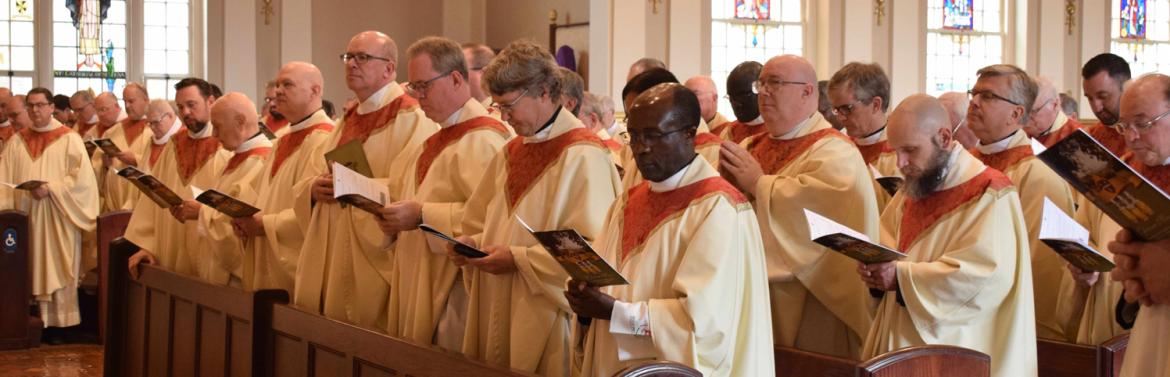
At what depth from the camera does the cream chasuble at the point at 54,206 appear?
10.2 metres

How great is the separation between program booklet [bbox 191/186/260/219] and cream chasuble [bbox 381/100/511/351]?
857mm

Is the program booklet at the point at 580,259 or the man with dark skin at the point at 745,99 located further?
the man with dark skin at the point at 745,99

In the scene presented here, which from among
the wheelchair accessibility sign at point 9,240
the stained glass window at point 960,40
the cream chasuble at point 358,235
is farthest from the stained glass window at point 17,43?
the cream chasuble at point 358,235

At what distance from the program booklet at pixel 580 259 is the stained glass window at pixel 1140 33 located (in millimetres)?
15650

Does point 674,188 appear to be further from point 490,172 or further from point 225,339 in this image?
point 225,339

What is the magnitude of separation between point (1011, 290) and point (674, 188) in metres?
1.32

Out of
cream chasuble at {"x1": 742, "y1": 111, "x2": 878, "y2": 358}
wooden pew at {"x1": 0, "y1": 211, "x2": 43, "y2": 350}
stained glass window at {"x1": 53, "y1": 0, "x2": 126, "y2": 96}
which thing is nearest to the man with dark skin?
cream chasuble at {"x1": 742, "y1": 111, "x2": 878, "y2": 358}

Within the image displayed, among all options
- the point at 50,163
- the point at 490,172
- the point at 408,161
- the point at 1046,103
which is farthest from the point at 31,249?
the point at 1046,103

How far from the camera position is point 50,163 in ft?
34.5

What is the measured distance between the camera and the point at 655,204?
3.94 metres

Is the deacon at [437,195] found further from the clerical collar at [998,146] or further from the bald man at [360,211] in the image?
the clerical collar at [998,146]

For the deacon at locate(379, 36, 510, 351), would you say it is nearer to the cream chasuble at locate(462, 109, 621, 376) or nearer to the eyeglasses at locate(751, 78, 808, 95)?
the cream chasuble at locate(462, 109, 621, 376)

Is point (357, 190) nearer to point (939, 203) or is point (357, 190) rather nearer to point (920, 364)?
point (939, 203)

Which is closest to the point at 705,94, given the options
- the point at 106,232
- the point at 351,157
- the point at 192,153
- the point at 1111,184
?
the point at 351,157
